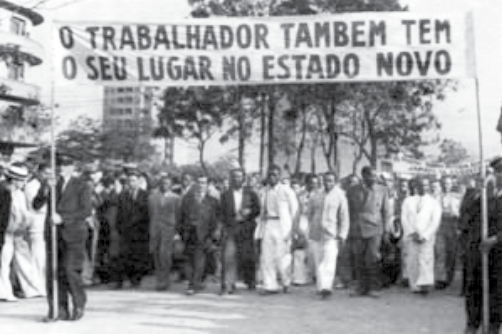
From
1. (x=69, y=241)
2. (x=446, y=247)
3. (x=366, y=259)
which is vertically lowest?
(x=366, y=259)

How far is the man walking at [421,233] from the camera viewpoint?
39.6ft

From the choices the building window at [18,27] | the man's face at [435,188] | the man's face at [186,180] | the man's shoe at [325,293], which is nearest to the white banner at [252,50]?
the man's shoe at [325,293]

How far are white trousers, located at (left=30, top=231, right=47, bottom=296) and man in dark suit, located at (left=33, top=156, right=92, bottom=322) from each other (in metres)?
2.63

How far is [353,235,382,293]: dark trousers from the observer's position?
1177 centimetres

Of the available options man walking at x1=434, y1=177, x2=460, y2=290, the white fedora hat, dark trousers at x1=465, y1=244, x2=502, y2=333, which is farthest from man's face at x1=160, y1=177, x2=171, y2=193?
dark trousers at x1=465, y1=244, x2=502, y2=333

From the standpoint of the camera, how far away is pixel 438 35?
888 centimetres

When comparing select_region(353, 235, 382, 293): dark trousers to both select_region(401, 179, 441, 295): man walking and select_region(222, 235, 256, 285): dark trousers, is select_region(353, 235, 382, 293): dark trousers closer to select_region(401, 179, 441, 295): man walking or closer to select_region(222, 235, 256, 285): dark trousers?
select_region(401, 179, 441, 295): man walking

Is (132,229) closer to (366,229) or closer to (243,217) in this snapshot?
(243,217)

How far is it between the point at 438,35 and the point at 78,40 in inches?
161

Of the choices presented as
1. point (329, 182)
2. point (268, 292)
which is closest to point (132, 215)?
point (268, 292)

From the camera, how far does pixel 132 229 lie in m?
13.1

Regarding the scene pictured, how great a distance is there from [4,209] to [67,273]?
276cm

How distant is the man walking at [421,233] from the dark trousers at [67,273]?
5339 millimetres

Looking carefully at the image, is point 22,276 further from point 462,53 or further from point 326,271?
point 462,53
